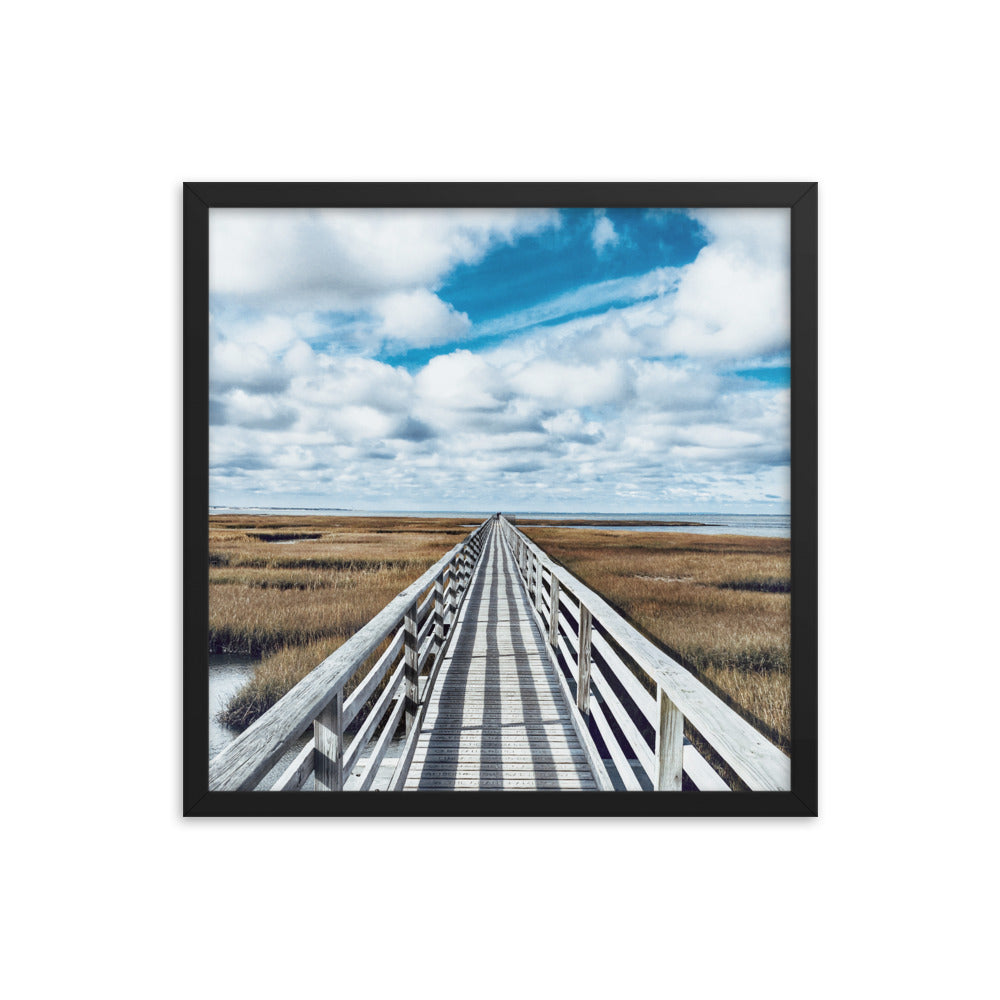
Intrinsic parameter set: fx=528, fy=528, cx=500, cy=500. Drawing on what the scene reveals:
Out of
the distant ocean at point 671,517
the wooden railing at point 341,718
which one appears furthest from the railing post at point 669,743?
the wooden railing at point 341,718

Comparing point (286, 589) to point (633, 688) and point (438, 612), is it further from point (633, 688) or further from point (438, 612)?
point (438, 612)

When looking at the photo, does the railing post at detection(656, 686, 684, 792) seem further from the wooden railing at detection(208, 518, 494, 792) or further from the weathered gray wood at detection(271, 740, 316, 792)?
the weathered gray wood at detection(271, 740, 316, 792)

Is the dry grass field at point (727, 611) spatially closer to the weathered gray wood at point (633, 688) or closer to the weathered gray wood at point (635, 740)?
the weathered gray wood at point (633, 688)

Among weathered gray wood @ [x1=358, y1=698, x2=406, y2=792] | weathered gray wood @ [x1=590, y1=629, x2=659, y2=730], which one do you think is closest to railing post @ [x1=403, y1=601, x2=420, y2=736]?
weathered gray wood @ [x1=358, y1=698, x2=406, y2=792]
